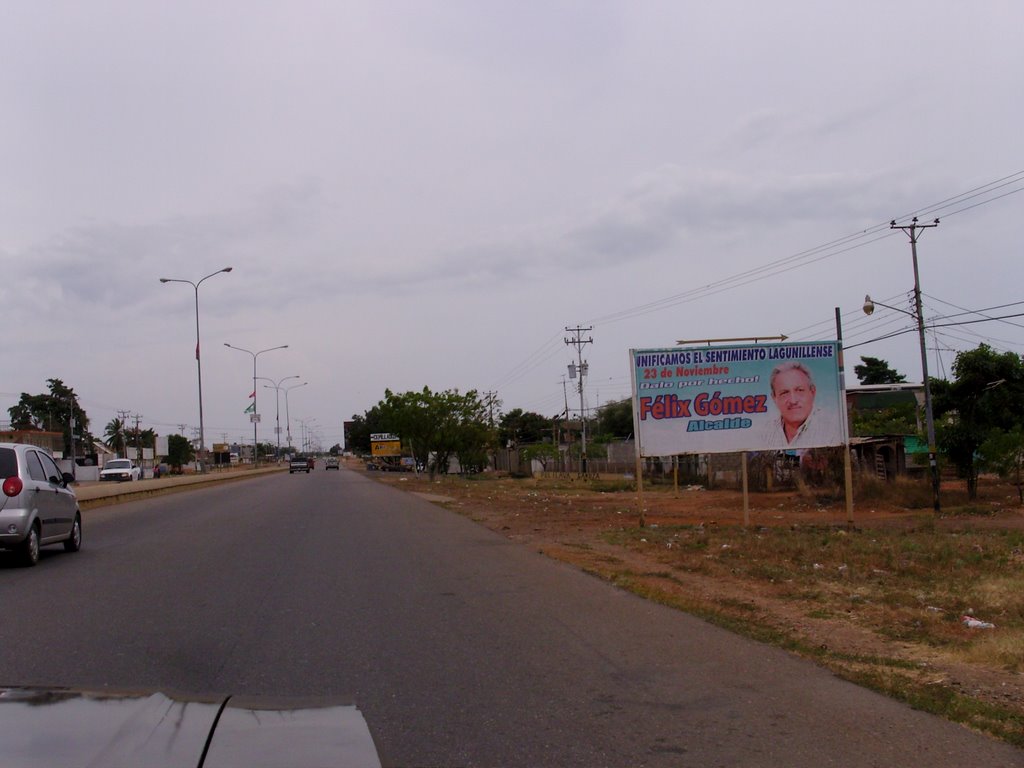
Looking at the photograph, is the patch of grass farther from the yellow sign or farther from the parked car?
the yellow sign

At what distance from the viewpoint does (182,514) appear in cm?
2512

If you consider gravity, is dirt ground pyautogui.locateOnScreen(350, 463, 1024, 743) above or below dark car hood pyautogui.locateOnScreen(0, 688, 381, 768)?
below

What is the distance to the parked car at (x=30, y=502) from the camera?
12508mm

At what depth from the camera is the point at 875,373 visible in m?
83.6

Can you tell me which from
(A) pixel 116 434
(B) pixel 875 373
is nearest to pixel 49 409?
(A) pixel 116 434

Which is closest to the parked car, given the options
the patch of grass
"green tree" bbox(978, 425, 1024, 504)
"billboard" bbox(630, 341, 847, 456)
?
the patch of grass

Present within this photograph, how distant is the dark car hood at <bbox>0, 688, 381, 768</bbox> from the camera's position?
2.97 m

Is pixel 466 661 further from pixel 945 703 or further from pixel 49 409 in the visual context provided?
pixel 49 409

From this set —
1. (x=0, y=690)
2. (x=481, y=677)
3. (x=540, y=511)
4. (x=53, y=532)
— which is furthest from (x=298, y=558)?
(x=540, y=511)

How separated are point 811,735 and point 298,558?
10.3 metres

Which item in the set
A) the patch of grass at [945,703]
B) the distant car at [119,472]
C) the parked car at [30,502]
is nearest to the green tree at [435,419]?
the distant car at [119,472]

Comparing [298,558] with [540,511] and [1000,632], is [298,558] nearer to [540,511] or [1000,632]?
[1000,632]

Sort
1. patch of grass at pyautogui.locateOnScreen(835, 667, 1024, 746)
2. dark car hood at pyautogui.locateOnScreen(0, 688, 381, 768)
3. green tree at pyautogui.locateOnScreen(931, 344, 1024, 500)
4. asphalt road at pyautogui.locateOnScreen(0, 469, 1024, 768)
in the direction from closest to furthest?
dark car hood at pyautogui.locateOnScreen(0, 688, 381, 768), asphalt road at pyautogui.locateOnScreen(0, 469, 1024, 768), patch of grass at pyautogui.locateOnScreen(835, 667, 1024, 746), green tree at pyautogui.locateOnScreen(931, 344, 1024, 500)

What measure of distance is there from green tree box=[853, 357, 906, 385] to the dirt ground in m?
53.2
